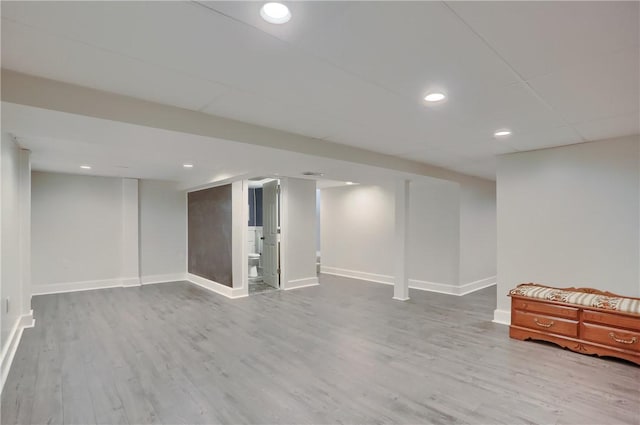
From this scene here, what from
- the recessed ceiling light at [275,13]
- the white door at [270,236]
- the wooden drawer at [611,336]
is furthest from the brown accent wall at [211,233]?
the wooden drawer at [611,336]

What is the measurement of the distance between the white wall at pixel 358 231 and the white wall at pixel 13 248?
6.20 meters

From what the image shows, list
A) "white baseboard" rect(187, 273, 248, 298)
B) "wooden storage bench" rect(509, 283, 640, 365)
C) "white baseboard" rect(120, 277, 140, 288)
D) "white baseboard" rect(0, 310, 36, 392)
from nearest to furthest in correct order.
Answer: "white baseboard" rect(0, 310, 36, 392) → "wooden storage bench" rect(509, 283, 640, 365) → "white baseboard" rect(187, 273, 248, 298) → "white baseboard" rect(120, 277, 140, 288)

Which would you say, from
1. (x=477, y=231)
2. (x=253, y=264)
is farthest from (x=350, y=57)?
(x=253, y=264)

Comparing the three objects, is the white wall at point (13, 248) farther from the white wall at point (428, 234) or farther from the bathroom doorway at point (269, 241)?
the white wall at point (428, 234)

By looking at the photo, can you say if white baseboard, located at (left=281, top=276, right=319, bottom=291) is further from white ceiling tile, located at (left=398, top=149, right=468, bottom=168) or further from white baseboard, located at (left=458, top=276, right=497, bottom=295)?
white ceiling tile, located at (left=398, top=149, right=468, bottom=168)

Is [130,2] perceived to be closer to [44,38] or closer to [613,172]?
[44,38]

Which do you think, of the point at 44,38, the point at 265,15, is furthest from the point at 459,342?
the point at 44,38

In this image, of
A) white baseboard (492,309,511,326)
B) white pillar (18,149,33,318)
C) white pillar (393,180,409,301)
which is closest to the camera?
white pillar (18,149,33,318)

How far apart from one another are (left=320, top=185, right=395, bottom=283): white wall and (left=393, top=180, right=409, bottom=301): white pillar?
1.54 metres

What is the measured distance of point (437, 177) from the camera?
557 cm

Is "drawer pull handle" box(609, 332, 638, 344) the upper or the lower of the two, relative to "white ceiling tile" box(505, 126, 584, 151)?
lower

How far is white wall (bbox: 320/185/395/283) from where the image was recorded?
7.69 meters

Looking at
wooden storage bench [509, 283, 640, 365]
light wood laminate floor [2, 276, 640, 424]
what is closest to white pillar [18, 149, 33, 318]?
light wood laminate floor [2, 276, 640, 424]

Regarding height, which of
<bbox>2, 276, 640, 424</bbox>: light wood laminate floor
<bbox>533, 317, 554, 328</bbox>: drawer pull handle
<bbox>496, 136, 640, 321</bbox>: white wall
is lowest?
<bbox>2, 276, 640, 424</bbox>: light wood laminate floor
